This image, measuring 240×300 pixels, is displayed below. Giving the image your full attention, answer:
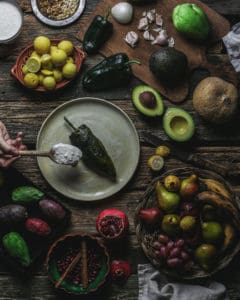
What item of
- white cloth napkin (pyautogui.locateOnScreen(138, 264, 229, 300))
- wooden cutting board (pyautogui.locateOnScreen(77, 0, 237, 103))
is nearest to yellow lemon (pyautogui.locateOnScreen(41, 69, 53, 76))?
wooden cutting board (pyautogui.locateOnScreen(77, 0, 237, 103))

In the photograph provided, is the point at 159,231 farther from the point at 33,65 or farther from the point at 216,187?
the point at 33,65

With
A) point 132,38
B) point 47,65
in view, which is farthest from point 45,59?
point 132,38

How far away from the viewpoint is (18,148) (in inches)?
111

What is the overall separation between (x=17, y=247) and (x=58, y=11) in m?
0.95

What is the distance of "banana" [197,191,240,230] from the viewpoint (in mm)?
2766

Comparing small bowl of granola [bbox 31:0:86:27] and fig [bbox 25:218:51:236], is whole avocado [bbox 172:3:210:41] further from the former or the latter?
fig [bbox 25:218:51:236]

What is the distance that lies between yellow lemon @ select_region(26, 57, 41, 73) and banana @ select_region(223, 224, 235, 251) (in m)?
0.93

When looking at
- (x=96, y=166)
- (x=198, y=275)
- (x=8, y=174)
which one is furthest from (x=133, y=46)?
(x=198, y=275)

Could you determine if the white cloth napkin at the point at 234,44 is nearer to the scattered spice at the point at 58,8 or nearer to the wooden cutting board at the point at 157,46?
the wooden cutting board at the point at 157,46

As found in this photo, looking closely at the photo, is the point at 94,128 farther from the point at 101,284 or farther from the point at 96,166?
the point at 101,284

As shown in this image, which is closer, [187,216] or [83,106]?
[187,216]

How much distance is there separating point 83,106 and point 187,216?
60 cm

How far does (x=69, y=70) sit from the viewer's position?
2920mm

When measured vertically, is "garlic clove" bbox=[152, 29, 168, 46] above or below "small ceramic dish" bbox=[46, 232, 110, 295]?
above
